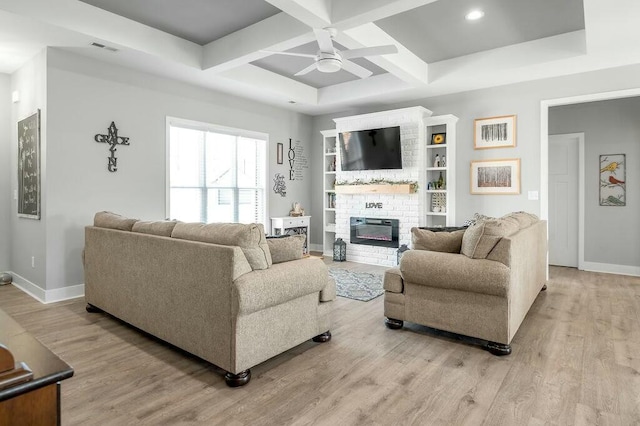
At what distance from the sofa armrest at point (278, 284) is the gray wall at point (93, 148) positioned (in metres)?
3.01

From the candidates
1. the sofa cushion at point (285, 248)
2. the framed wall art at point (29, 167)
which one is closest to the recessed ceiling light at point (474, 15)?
the sofa cushion at point (285, 248)

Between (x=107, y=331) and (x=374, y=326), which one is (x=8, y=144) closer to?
(x=107, y=331)

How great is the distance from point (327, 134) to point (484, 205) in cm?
301

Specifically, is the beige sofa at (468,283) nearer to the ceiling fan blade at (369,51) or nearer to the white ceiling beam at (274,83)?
the ceiling fan blade at (369,51)

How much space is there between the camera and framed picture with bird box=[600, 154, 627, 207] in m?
5.63

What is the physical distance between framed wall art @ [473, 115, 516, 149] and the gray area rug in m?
2.48

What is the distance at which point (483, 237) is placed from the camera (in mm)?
2865

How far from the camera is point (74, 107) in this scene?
429cm

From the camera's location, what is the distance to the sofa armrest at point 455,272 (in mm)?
2734

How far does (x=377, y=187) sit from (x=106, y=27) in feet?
13.5

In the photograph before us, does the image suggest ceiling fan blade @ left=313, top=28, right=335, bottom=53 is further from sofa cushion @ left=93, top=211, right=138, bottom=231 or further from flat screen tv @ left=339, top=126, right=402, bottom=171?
flat screen tv @ left=339, top=126, right=402, bottom=171

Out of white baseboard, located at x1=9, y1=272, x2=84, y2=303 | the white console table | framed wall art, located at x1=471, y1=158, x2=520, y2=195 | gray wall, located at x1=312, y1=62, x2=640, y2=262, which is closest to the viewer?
white baseboard, located at x1=9, y1=272, x2=84, y2=303

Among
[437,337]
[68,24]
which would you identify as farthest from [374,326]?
[68,24]

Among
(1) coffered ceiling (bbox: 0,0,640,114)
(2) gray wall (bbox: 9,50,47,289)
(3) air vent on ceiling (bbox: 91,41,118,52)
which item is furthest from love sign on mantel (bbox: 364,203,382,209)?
(2) gray wall (bbox: 9,50,47,289)
